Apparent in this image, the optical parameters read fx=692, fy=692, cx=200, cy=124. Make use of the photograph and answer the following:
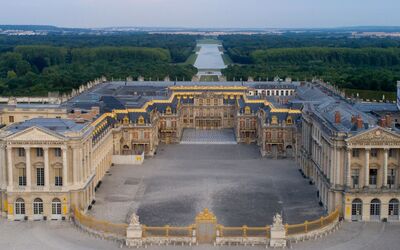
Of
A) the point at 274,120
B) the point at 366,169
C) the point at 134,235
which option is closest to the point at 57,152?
the point at 134,235

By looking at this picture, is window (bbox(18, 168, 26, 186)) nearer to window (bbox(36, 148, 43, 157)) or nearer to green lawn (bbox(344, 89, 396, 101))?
window (bbox(36, 148, 43, 157))

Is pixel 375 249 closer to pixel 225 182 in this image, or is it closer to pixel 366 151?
pixel 366 151

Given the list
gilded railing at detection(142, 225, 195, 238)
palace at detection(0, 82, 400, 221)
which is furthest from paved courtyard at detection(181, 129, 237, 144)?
gilded railing at detection(142, 225, 195, 238)

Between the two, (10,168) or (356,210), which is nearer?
(356,210)

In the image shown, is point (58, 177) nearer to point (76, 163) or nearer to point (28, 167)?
point (76, 163)

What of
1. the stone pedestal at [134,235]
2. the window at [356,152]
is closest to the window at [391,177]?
the window at [356,152]

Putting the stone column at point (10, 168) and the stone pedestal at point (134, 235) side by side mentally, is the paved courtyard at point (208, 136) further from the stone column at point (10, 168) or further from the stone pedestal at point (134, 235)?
the stone pedestal at point (134, 235)
